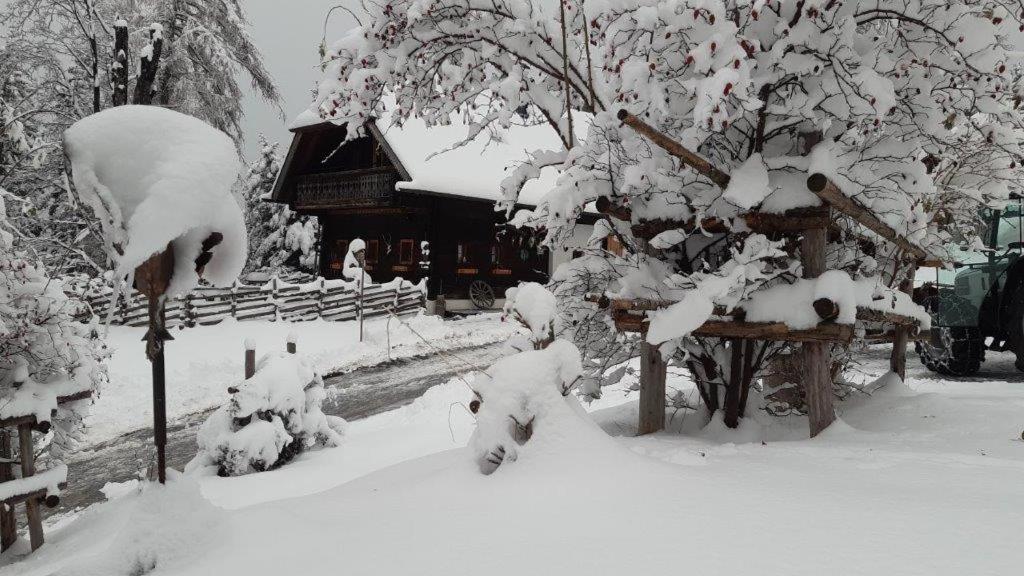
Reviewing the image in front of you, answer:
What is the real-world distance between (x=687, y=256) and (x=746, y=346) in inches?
26.7

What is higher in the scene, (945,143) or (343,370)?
(945,143)


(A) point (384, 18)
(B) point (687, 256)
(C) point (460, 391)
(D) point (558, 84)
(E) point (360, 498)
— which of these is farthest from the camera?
(C) point (460, 391)

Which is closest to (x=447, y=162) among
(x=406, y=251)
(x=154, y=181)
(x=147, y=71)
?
(x=406, y=251)

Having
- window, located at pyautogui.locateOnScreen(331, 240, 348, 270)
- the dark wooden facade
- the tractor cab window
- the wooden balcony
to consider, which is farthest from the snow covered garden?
window, located at pyautogui.locateOnScreen(331, 240, 348, 270)

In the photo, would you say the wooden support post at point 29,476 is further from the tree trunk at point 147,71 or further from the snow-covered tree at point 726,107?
the tree trunk at point 147,71

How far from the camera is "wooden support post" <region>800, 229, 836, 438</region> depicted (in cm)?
362

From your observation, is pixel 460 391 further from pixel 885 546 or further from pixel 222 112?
pixel 222 112

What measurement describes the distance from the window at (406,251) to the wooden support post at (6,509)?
1678 centimetres

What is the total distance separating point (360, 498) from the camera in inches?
117

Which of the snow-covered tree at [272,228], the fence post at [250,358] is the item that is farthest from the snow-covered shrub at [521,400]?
the snow-covered tree at [272,228]

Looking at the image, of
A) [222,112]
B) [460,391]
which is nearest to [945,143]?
[460,391]

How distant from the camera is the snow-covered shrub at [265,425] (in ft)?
22.6

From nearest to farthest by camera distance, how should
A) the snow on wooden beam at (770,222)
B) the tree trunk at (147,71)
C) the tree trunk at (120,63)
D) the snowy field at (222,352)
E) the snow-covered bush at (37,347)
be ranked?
the snow on wooden beam at (770,222)
the snow-covered bush at (37,347)
the snowy field at (222,352)
the tree trunk at (120,63)
the tree trunk at (147,71)

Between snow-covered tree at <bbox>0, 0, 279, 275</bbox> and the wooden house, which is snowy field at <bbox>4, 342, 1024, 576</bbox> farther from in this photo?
the wooden house
